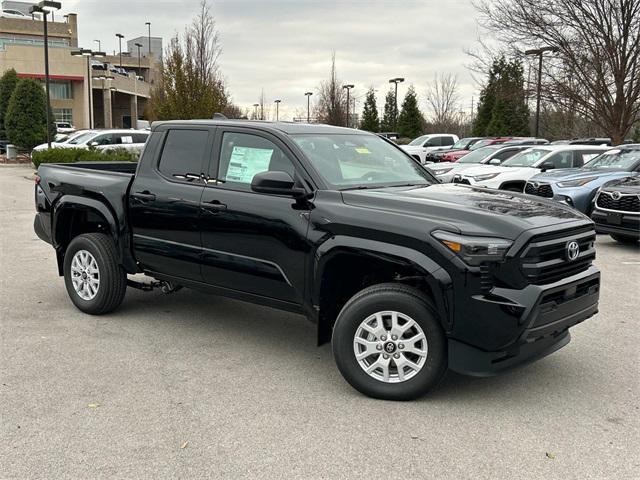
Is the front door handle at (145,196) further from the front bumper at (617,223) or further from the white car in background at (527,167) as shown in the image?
the white car in background at (527,167)

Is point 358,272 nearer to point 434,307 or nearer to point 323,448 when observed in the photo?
point 434,307

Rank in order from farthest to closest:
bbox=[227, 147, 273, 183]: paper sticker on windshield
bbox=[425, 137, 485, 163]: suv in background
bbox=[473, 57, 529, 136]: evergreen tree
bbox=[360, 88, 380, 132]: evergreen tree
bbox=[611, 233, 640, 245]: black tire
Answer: bbox=[360, 88, 380, 132]: evergreen tree → bbox=[425, 137, 485, 163]: suv in background → bbox=[473, 57, 529, 136]: evergreen tree → bbox=[611, 233, 640, 245]: black tire → bbox=[227, 147, 273, 183]: paper sticker on windshield

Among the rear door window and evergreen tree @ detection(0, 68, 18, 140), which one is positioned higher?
evergreen tree @ detection(0, 68, 18, 140)

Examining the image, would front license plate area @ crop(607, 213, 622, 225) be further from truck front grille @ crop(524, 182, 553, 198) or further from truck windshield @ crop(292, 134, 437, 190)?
truck windshield @ crop(292, 134, 437, 190)

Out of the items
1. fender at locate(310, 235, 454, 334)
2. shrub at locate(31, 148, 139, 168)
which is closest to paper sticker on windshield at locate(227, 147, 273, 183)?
fender at locate(310, 235, 454, 334)

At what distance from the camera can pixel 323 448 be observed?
11.7 feet

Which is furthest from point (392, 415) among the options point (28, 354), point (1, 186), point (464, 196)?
point (1, 186)

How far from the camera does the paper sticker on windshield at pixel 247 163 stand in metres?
5.07

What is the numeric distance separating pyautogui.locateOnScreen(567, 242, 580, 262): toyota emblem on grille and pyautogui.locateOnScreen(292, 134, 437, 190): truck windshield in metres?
1.45

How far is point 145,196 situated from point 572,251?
138 inches

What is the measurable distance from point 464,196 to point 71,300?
4.15m

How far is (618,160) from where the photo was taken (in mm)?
12719

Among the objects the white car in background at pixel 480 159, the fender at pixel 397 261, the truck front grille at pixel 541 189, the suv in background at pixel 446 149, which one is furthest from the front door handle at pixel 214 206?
the suv in background at pixel 446 149

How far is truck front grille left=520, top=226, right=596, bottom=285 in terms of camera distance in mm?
3947
